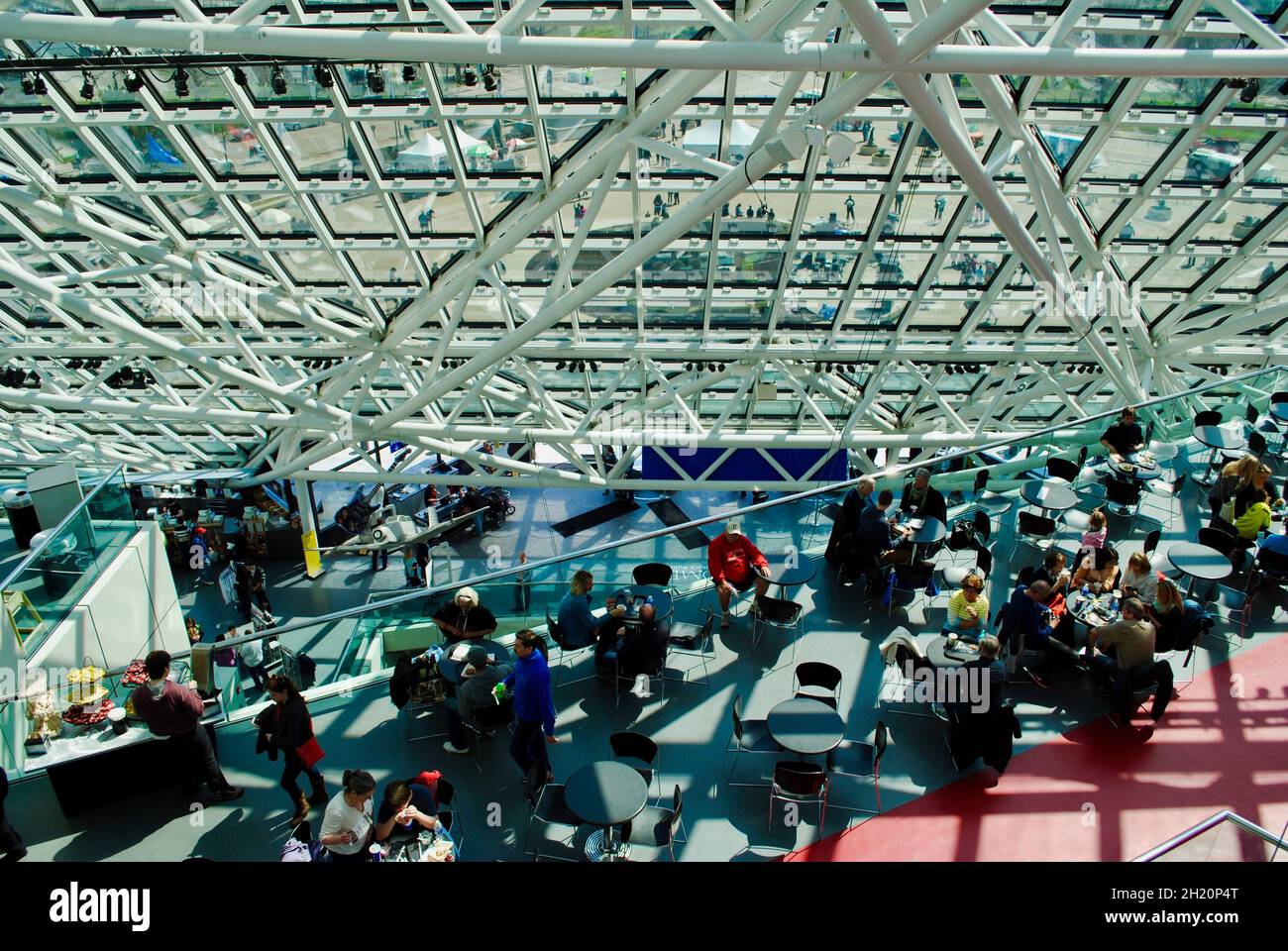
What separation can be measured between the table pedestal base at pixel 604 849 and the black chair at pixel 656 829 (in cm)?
5

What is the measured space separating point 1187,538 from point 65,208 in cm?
1488

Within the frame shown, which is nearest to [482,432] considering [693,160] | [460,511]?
[460,511]

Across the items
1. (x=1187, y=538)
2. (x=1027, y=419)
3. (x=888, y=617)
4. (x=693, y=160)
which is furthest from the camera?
(x=1027, y=419)

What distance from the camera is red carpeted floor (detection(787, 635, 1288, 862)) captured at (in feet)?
22.1

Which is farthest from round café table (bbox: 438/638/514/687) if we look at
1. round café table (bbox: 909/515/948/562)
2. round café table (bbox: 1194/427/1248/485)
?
round café table (bbox: 1194/427/1248/485)

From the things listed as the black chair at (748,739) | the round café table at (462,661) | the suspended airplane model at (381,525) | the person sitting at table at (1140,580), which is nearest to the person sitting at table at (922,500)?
the person sitting at table at (1140,580)

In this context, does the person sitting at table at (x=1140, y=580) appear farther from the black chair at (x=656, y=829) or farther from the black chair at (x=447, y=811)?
the black chair at (x=447, y=811)

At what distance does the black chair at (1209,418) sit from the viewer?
38.1ft

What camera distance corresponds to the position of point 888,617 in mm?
9234

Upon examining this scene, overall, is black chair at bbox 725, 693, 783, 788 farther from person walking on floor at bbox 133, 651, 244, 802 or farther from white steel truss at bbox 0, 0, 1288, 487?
white steel truss at bbox 0, 0, 1288, 487

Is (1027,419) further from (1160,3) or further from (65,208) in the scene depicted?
(65,208)
